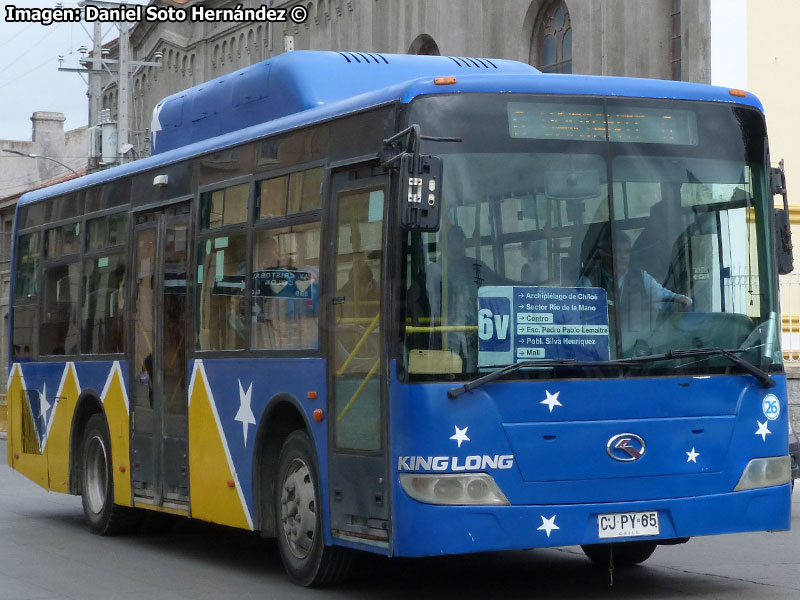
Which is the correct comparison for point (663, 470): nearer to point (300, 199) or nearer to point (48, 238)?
point (300, 199)

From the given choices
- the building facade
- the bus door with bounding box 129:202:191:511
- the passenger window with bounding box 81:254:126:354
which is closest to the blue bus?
the bus door with bounding box 129:202:191:511

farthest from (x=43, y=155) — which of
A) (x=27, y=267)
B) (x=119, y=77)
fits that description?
(x=27, y=267)

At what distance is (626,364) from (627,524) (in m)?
0.89

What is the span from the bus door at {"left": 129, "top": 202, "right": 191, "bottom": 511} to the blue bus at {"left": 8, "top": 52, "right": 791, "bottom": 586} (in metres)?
1.36

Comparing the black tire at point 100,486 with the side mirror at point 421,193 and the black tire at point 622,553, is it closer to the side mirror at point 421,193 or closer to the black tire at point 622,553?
the black tire at point 622,553

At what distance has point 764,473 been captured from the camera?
9070mm

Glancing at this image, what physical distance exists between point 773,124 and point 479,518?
56.2 ft

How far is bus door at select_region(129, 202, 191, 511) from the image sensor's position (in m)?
11.9

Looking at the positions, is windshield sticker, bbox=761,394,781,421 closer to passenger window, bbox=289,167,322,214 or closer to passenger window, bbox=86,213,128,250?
passenger window, bbox=289,167,322,214

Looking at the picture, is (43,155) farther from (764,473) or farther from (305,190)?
(764,473)

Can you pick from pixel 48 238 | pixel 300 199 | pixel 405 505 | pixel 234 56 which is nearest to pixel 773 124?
pixel 48 238

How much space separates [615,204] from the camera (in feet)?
28.9

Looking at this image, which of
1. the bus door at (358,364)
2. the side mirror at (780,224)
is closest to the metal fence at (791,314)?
the side mirror at (780,224)

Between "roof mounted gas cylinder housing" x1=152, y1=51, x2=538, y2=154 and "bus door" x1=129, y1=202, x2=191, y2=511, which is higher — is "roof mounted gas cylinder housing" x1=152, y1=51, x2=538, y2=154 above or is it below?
A: above
